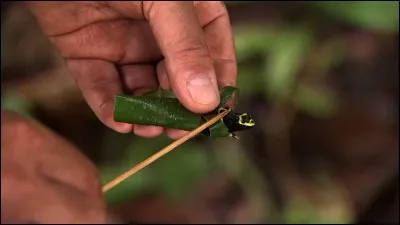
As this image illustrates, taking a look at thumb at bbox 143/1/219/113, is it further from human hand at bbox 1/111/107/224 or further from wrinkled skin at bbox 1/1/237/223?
human hand at bbox 1/111/107/224

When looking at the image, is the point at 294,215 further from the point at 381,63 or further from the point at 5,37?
the point at 5,37

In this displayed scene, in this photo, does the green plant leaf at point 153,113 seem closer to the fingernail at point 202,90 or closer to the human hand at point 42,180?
the fingernail at point 202,90

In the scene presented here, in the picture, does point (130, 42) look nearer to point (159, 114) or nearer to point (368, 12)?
point (159, 114)

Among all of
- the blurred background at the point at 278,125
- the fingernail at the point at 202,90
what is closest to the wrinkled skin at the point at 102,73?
the fingernail at the point at 202,90

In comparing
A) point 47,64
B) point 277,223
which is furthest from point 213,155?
point 47,64

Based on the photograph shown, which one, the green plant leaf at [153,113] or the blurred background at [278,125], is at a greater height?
the green plant leaf at [153,113]

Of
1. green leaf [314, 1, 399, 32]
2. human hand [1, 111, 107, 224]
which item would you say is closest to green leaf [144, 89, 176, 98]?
human hand [1, 111, 107, 224]

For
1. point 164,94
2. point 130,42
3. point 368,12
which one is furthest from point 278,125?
point 164,94
